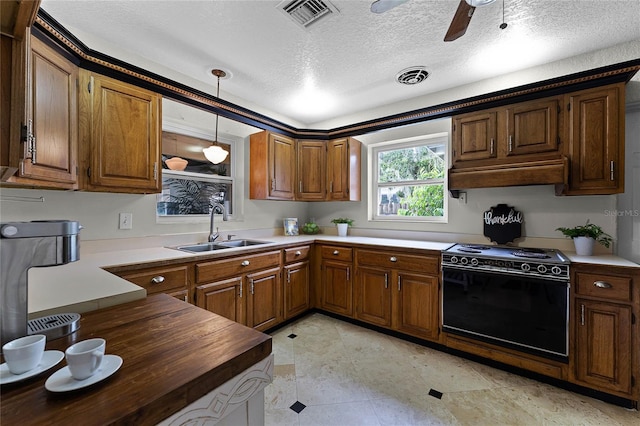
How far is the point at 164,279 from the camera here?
6.45 ft

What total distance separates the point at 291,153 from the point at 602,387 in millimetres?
3433

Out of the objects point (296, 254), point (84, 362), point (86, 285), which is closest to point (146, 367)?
point (84, 362)

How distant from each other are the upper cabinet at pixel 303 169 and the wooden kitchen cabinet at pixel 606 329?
2291 mm

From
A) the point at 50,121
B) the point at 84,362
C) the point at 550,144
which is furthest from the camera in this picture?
the point at 550,144

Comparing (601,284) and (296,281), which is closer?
(601,284)

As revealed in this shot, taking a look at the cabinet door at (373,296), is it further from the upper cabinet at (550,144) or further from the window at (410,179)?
the upper cabinet at (550,144)

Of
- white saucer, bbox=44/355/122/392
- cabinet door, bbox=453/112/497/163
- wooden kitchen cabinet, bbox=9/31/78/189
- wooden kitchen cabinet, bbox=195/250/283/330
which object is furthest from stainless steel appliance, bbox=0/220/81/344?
cabinet door, bbox=453/112/497/163

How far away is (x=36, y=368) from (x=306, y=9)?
217 centimetres

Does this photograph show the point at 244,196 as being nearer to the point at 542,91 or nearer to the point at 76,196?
the point at 76,196

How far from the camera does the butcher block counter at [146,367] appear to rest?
0.53 meters

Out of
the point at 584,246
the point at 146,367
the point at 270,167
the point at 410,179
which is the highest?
the point at 270,167

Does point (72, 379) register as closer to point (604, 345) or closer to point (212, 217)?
point (212, 217)

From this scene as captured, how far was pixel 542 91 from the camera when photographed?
228 cm

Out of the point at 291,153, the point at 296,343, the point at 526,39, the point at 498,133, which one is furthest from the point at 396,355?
the point at 526,39
